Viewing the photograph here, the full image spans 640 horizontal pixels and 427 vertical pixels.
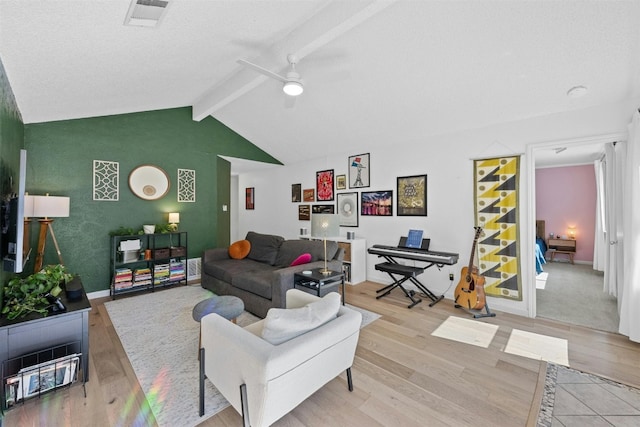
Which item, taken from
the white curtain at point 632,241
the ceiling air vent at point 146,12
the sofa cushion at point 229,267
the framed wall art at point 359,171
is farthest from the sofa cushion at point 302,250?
the white curtain at point 632,241

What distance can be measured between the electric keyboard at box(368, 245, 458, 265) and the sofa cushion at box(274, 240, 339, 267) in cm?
83

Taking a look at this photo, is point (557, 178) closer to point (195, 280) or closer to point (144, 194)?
point (195, 280)

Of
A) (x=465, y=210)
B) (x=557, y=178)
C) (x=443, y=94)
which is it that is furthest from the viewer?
(x=557, y=178)

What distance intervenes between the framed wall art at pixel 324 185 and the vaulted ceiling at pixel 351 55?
5.47 feet

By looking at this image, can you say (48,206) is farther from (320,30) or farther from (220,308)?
(320,30)

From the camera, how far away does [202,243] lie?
5266 millimetres

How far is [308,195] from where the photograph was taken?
5969 millimetres

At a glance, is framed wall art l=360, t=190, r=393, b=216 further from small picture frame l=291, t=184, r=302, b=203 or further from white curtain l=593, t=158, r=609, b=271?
white curtain l=593, t=158, r=609, b=271

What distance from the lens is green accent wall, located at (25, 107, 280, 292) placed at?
3.80m

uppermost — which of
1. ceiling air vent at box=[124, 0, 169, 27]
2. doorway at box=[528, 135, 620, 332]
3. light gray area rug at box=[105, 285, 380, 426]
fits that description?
ceiling air vent at box=[124, 0, 169, 27]

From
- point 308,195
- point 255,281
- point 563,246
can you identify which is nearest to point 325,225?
point 255,281

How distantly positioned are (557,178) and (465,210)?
193 inches

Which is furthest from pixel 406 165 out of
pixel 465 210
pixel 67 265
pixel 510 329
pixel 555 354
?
pixel 67 265

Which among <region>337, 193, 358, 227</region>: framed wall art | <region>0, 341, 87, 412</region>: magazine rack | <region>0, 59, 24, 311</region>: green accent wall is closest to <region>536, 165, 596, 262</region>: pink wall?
<region>337, 193, 358, 227</region>: framed wall art
